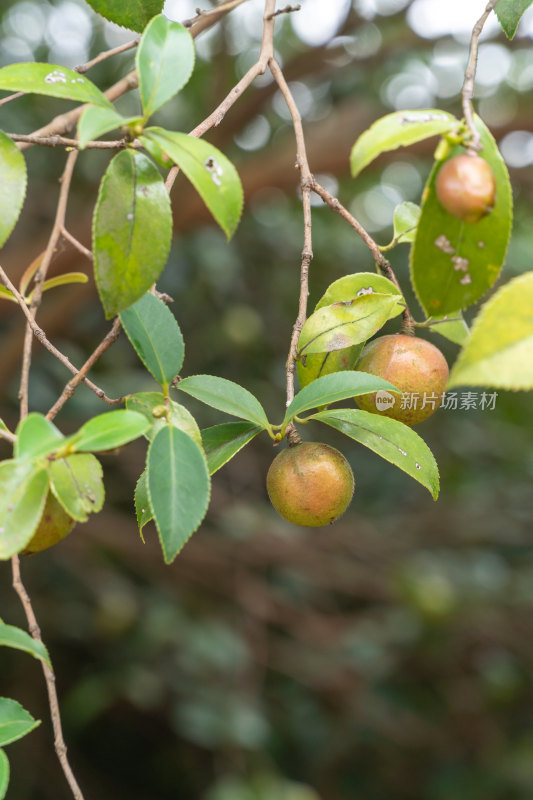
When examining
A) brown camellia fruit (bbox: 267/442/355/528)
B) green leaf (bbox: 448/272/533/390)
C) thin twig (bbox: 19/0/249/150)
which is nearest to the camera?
green leaf (bbox: 448/272/533/390)

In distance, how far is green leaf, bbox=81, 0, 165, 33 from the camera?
67 centimetres

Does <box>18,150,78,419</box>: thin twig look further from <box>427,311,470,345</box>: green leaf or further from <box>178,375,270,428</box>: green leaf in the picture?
<box>427,311,470,345</box>: green leaf

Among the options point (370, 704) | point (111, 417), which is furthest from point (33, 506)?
point (370, 704)

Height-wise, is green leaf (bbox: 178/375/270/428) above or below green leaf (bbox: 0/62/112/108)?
below

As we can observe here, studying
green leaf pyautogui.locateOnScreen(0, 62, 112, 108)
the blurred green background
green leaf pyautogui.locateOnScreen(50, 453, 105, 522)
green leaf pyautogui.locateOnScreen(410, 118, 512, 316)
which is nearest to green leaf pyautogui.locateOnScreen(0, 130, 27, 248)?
green leaf pyautogui.locateOnScreen(0, 62, 112, 108)

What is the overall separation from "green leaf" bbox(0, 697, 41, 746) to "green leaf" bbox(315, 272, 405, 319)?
355mm

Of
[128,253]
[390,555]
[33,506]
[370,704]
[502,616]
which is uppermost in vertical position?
[128,253]

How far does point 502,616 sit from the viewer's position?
2.51 metres

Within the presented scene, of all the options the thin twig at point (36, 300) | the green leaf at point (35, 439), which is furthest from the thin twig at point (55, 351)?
the green leaf at point (35, 439)

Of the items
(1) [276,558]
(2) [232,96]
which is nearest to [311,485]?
(2) [232,96]

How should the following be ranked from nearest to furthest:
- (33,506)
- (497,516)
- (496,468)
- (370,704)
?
(33,506)
(370,704)
(497,516)
(496,468)

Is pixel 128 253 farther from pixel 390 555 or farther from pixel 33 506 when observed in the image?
pixel 390 555

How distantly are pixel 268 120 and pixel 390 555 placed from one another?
143cm

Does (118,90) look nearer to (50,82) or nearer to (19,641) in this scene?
(50,82)
